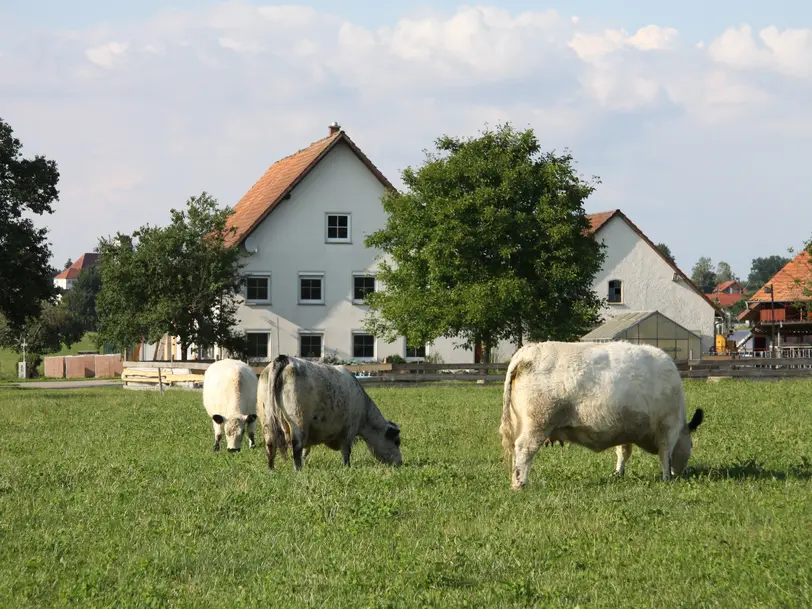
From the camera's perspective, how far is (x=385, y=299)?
5053 centimetres

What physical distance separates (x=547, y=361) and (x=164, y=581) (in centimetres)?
569

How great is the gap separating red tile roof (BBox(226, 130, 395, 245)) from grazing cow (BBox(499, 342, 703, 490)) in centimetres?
4046

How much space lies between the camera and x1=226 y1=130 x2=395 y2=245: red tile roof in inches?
2090

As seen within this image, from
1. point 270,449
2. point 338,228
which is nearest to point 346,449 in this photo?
point 270,449

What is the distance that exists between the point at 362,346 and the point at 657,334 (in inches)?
629

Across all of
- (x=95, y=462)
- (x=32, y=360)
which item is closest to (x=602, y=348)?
(x=95, y=462)

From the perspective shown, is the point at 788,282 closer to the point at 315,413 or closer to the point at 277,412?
the point at 315,413

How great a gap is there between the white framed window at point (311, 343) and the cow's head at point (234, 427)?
1449 inches

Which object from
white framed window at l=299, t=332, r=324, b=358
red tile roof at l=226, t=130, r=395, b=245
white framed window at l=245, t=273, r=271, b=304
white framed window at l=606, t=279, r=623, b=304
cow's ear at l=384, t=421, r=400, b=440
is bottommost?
cow's ear at l=384, t=421, r=400, b=440

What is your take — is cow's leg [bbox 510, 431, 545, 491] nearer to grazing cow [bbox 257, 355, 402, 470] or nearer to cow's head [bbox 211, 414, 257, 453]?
grazing cow [bbox 257, 355, 402, 470]

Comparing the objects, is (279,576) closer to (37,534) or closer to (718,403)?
(37,534)

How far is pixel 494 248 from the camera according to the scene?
47719mm

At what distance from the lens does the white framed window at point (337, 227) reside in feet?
181

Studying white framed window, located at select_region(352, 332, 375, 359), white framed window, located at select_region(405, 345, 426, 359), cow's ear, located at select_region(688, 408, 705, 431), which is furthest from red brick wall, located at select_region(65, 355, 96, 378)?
cow's ear, located at select_region(688, 408, 705, 431)
